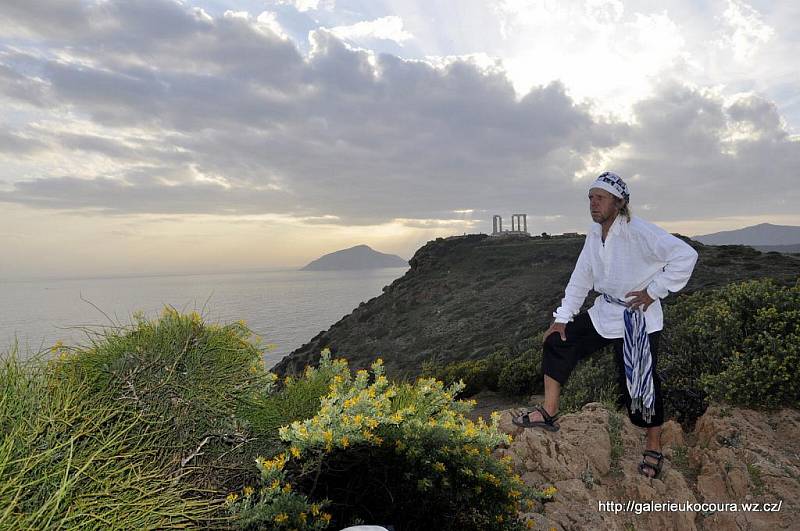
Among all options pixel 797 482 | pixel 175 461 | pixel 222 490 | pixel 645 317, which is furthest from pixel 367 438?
pixel 797 482

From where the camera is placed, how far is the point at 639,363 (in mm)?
4188

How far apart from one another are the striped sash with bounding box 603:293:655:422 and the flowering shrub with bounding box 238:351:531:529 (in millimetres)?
1674

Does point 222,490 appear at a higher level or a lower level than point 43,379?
lower

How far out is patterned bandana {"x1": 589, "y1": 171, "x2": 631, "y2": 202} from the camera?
4.22 metres

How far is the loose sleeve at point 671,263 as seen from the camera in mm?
3934

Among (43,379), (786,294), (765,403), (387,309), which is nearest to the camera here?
(43,379)

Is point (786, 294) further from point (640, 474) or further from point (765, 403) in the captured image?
point (640, 474)

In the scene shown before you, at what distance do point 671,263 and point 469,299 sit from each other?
28.9 metres

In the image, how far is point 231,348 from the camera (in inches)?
134

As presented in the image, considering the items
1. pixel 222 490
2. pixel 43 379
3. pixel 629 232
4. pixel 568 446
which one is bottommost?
pixel 568 446

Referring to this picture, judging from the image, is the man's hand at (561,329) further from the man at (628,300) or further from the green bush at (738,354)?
the green bush at (738,354)

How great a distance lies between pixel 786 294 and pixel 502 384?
13.1 ft

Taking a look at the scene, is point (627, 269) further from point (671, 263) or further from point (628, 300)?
point (671, 263)

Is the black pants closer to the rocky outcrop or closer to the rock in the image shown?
the rocky outcrop
